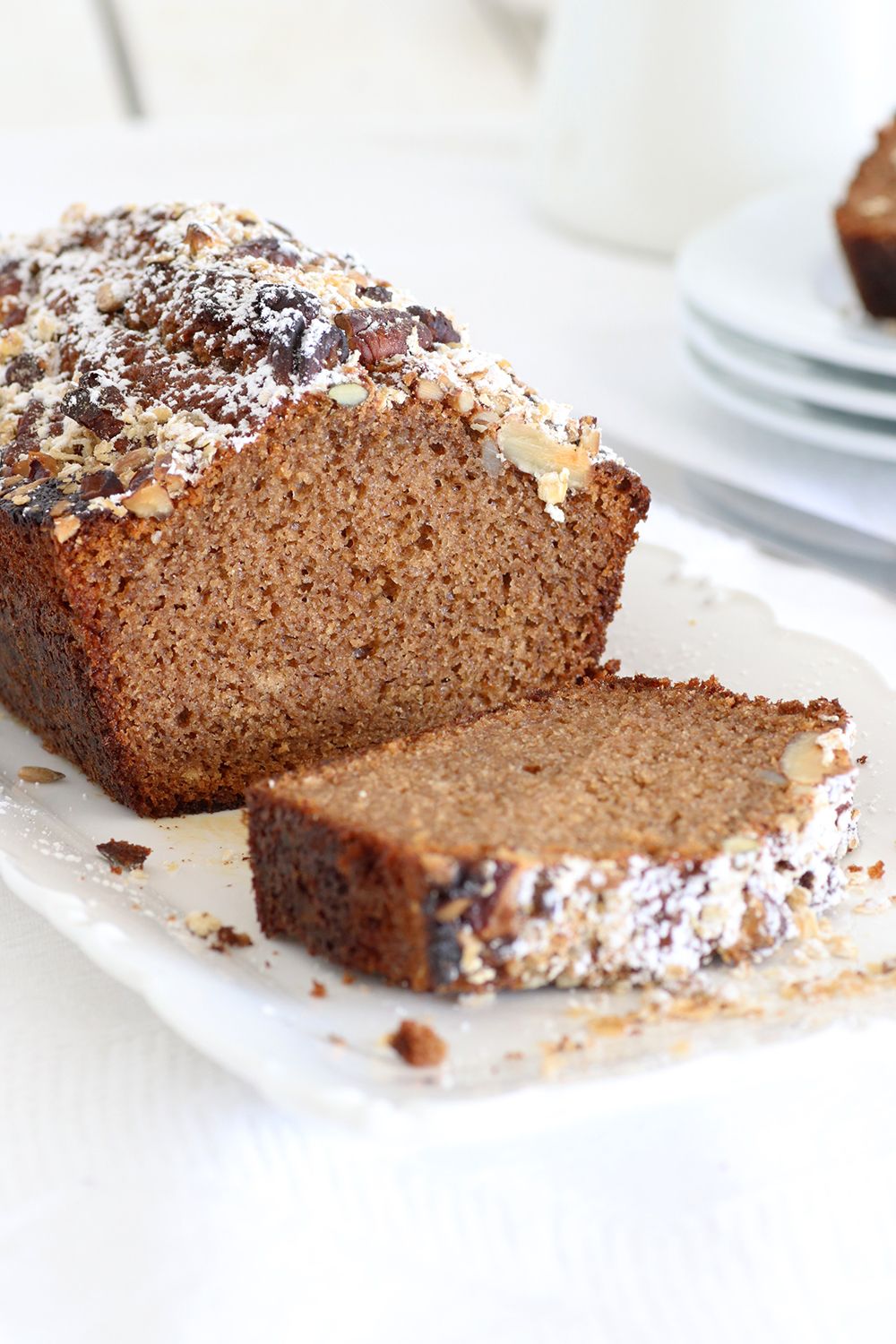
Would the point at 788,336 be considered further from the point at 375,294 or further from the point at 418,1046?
the point at 418,1046

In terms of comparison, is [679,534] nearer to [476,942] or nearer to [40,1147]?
[476,942]

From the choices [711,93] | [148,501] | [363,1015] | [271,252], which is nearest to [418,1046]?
[363,1015]

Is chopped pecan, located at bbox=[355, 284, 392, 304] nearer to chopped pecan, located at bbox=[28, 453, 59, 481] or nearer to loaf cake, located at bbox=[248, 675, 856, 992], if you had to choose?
chopped pecan, located at bbox=[28, 453, 59, 481]

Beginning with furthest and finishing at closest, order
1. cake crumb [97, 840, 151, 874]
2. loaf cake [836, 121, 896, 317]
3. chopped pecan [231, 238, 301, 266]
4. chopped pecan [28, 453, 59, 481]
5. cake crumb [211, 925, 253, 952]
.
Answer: loaf cake [836, 121, 896, 317]
chopped pecan [231, 238, 301, 266]
chopped pecan [28, 453, 59, 481]
cake crumb [97, 840, 151, 874]
cake crumb [211, 925, 253, 952]

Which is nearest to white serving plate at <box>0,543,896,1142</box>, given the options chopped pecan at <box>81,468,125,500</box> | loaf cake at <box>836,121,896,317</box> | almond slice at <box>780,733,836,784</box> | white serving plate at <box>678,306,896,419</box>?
almond slice at <box>780,733,836,784</box>

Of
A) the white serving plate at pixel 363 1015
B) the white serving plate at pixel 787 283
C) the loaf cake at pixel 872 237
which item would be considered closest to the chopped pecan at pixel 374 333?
the white serving plate at pixel 363 1015

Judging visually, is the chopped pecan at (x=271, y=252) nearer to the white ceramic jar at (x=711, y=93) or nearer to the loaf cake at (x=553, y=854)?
the loaf cake at (x=553, y=854)

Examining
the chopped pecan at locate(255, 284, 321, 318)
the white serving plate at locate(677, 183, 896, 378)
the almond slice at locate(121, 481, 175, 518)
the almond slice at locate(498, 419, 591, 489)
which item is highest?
the chopped pecan at locate(255, 284, 321, 318)
